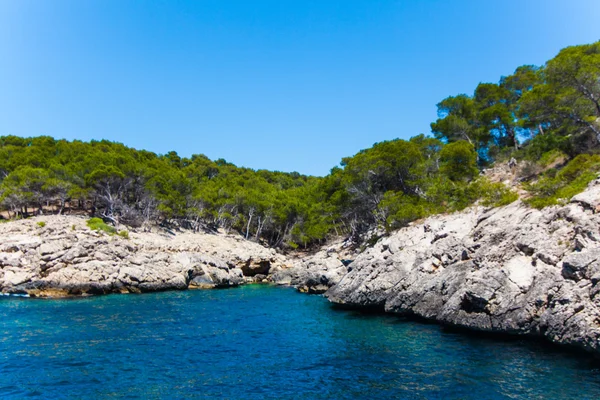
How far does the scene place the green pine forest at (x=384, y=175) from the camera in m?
30.2

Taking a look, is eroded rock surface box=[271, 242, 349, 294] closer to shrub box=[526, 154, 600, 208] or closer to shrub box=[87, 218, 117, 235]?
shrub box=[526, 154, 600, 208]

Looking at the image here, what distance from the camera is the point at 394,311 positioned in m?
24.7

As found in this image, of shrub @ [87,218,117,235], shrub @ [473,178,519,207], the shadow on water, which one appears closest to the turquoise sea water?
the shadow on water

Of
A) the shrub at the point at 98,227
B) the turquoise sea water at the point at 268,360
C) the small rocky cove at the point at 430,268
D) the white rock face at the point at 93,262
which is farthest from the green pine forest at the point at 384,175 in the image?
the turquoise sea water at the point at 268,360

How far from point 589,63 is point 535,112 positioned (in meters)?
5.20

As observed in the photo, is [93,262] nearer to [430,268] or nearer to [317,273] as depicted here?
[317,273]

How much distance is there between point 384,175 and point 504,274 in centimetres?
2936

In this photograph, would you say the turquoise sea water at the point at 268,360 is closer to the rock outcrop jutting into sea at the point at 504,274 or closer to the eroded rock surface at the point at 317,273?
the rock outcrop jutting into sea at the point at 504,274

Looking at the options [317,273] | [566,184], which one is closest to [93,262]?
[317,273]

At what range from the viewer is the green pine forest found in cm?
3020

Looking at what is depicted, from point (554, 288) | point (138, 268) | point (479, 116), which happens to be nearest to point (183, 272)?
point (138, 268)

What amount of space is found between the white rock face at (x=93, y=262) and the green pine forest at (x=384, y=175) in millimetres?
10264

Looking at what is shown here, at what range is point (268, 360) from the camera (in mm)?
16203

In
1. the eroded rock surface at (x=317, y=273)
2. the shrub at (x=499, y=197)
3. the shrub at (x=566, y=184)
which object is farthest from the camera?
the eroded rock surface at (x=317, y=273)
